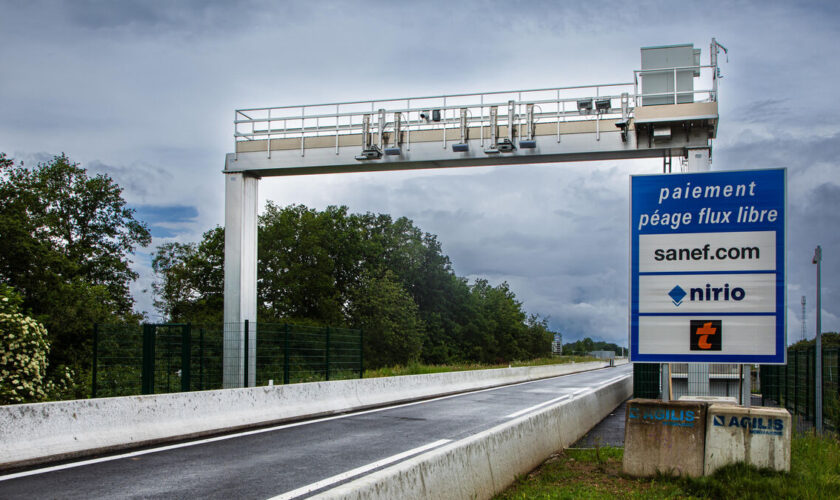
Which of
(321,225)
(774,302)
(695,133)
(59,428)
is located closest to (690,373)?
(695,133)

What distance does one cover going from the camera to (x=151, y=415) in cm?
1155

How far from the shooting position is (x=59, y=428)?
9.81 m

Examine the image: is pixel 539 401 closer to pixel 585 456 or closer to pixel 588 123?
pixel 588 123

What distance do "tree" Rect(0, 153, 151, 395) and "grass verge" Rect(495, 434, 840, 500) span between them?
118 ft

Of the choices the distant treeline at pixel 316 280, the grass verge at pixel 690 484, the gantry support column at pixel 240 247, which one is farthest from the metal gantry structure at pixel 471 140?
the distant treeline at pixel 316 280

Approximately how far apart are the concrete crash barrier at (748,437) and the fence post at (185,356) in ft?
37.9

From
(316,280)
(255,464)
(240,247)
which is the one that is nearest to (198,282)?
(316,280)

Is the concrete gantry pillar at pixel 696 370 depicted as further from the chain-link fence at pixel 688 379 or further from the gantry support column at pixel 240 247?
the gantry support column at pixel 240 247

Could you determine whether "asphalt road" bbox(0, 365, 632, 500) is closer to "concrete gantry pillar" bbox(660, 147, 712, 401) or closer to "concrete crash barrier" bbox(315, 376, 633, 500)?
"concrete crash barrier" bbox(315, 376, 633, 500)

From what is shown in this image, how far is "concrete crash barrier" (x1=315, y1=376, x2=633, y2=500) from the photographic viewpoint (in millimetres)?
5129

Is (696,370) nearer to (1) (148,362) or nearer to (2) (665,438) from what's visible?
(2) (665,438)

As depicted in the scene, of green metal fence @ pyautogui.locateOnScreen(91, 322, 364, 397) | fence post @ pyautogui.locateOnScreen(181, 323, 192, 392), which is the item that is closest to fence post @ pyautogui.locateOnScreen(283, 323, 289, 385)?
green metal fence @ pyautogui.locateOnScreen(91, 322, 364, 397)

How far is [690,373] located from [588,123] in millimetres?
8722

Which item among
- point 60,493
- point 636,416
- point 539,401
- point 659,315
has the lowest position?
point 539,401
